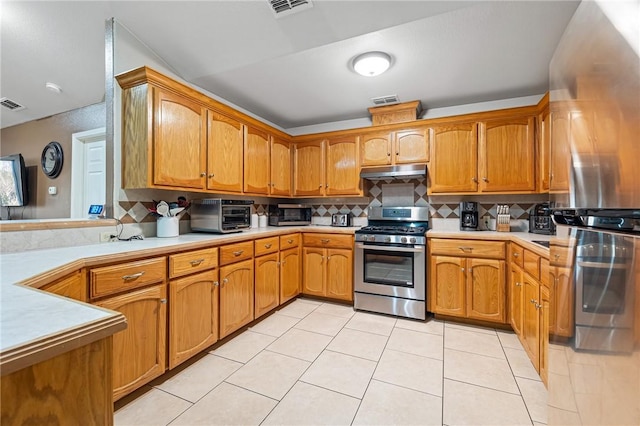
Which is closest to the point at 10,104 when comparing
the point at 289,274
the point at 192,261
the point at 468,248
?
the point at 192,261

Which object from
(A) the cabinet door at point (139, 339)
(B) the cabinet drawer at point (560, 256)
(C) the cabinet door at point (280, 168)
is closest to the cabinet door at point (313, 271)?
(C) the cabinet door at point (280, 168)

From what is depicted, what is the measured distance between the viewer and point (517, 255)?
221 cm

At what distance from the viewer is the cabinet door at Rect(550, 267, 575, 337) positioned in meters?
0.83

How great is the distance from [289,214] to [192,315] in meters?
1.85

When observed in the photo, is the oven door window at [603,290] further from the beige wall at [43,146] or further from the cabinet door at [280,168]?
the beige wall at [43,146]

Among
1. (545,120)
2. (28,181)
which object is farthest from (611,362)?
(28,181)

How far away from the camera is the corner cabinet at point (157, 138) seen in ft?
6.36

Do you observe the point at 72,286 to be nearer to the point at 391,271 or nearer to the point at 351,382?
the point at 351,382

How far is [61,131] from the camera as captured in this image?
3.05m

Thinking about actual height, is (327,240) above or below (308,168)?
below

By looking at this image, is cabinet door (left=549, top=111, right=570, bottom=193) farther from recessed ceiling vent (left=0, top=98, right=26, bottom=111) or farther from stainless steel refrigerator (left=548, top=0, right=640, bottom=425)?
recessed ceiling vent (left=0, top=98, right=26, bottom=111)

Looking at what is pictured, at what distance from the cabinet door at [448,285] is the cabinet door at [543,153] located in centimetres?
101

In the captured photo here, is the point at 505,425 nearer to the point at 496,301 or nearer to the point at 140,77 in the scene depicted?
the point at 496,301

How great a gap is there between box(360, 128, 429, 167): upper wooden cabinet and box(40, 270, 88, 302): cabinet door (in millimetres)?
2701
